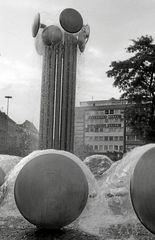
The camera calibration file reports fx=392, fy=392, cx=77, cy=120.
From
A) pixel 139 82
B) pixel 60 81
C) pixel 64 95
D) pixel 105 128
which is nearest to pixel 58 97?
pixel 64 95

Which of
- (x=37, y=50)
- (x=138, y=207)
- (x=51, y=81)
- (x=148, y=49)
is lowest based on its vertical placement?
(x=138, y=207)

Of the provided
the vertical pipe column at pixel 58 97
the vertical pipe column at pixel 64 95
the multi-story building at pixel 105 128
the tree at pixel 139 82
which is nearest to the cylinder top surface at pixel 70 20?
A: the vertical pipe column at pixel 64 95

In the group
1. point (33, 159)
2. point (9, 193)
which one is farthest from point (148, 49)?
point (33, 159)

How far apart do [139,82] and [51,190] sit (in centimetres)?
2265

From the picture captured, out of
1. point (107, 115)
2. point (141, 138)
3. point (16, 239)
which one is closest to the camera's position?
point (16, 239)

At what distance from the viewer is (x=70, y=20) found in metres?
18.6

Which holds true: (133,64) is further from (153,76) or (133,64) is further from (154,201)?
(154,201)

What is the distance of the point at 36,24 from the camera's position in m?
19.1

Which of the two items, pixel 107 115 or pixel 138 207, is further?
pixel 107 115

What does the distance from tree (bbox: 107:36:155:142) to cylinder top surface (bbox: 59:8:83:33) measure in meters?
10.5

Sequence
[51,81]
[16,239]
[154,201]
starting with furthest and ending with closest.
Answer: [51,81] < [16,239] < [154,201]

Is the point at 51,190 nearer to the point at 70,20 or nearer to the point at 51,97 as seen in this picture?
the point at 51,97

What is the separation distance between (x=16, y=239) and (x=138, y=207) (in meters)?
Result: 2.17

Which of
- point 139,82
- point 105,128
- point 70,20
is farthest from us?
point 105,128
